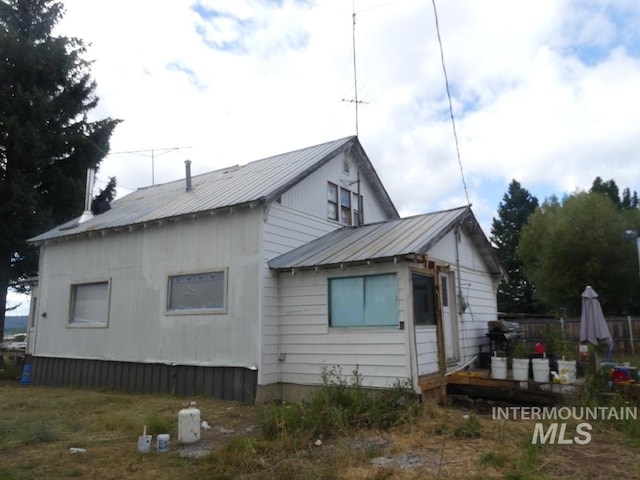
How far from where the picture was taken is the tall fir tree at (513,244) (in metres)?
42.9

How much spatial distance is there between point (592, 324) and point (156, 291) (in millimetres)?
9392

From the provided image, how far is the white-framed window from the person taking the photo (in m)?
12.9

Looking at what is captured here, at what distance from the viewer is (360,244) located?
10188 mm

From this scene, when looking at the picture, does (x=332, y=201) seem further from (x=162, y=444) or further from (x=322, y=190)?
(x=162, y=444)

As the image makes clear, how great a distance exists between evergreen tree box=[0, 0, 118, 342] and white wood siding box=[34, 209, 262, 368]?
20.8ft

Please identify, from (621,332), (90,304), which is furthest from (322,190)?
(621,332)

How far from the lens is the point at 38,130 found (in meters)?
20.2

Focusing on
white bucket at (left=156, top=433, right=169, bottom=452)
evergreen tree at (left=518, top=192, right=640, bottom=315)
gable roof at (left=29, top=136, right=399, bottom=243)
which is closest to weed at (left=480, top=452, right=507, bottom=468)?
white bucket at (left=156, top=433, right=169, bottom=452)

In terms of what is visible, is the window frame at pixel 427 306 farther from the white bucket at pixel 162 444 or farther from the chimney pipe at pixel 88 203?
the chimney pipe at pixel 88 203

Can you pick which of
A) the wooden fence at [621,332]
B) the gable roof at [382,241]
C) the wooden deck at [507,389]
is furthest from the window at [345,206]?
the wooden fence at [621,332]

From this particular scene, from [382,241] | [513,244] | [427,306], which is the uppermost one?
[513,244]

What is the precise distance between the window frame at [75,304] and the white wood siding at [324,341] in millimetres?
5277

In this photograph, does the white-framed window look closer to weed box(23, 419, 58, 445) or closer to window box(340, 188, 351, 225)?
window box(340, 188, 351, 225)

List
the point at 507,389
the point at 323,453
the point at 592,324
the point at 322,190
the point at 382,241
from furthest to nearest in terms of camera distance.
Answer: the point at 322,190 → the point at 382,241 → the point at 592,324 → the point at 507,389 → the point at 323,453
